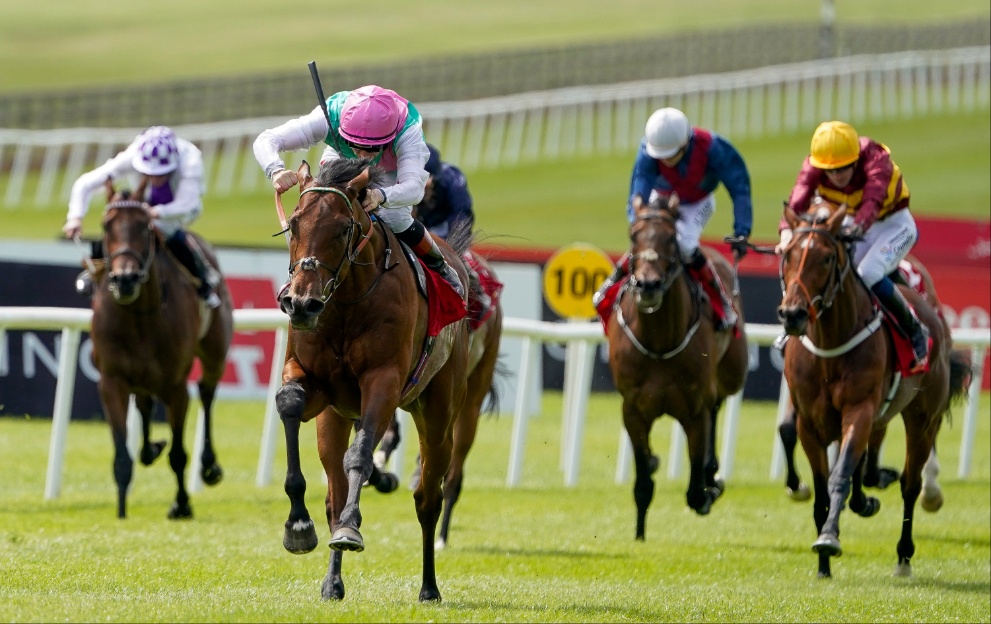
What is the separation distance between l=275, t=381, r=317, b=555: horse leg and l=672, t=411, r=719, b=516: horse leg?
3.63 meters

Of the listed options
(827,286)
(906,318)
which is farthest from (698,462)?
(827,286)

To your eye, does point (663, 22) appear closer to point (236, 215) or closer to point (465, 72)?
point (465, 72)

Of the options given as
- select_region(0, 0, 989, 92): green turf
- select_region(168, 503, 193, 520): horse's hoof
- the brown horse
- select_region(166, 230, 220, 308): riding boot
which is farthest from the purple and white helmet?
select_region(0, 0, 989, 92): green turf

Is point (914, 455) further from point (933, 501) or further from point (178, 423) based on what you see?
point (178, 423)

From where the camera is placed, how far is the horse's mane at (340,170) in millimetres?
6078

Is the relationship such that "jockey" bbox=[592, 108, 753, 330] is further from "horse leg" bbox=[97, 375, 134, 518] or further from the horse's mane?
the horse's mane

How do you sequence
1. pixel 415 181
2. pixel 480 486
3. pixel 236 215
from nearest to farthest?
pixel 415 181, pixel 480 486, pixel 236 215

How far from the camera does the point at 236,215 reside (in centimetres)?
2650

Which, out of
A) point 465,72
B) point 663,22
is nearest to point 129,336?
point 465,72

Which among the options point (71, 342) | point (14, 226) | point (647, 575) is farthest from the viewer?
point (14, 226)

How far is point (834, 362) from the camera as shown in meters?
8.15

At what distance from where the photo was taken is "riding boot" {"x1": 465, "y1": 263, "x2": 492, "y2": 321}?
7.93m

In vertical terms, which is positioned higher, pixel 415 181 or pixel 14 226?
pixel 415 181

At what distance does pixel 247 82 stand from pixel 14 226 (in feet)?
25.8
